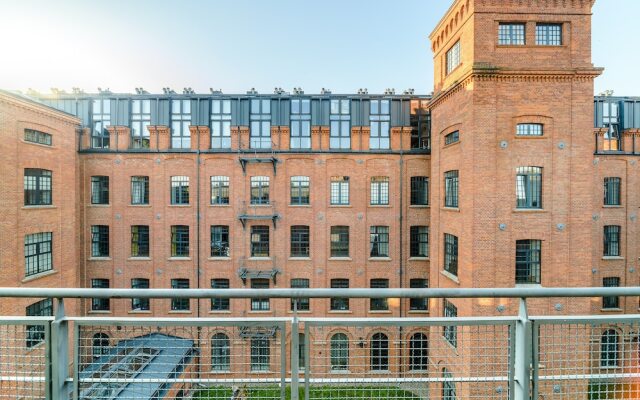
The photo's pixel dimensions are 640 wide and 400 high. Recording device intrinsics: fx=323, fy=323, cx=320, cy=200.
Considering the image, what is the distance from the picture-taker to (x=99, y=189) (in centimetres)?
2170

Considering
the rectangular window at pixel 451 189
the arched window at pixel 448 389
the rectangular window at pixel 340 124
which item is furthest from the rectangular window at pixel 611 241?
the arched window at pixel 448 389

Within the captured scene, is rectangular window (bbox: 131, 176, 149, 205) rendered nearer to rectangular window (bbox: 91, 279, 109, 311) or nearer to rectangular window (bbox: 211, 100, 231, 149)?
rectangular window (bbox: 211, 100, 231, 149)

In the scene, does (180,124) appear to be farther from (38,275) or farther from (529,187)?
Result: (529,187)

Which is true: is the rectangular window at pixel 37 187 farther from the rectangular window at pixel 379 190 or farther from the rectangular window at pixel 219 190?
the rectangular window at pixel 379 190

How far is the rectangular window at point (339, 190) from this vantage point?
70.7 ft

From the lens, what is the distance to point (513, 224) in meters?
14.2

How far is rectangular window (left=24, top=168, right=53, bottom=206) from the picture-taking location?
1692 cm

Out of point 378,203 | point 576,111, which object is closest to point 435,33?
point 576,111

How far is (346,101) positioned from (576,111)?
1258cm

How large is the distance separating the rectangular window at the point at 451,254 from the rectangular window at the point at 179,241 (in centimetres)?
1620

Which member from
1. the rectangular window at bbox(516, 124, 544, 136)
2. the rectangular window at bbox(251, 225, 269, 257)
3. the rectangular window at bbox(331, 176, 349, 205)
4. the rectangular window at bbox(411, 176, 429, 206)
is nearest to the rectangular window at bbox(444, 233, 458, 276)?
the rectangular window at bbox(411, 176, 429, 206)

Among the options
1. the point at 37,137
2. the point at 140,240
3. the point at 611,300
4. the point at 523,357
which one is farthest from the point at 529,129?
the point at 37,137

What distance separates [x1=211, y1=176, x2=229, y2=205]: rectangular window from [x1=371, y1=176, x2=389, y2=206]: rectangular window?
32.1 ft

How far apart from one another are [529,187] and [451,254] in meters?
4.80
